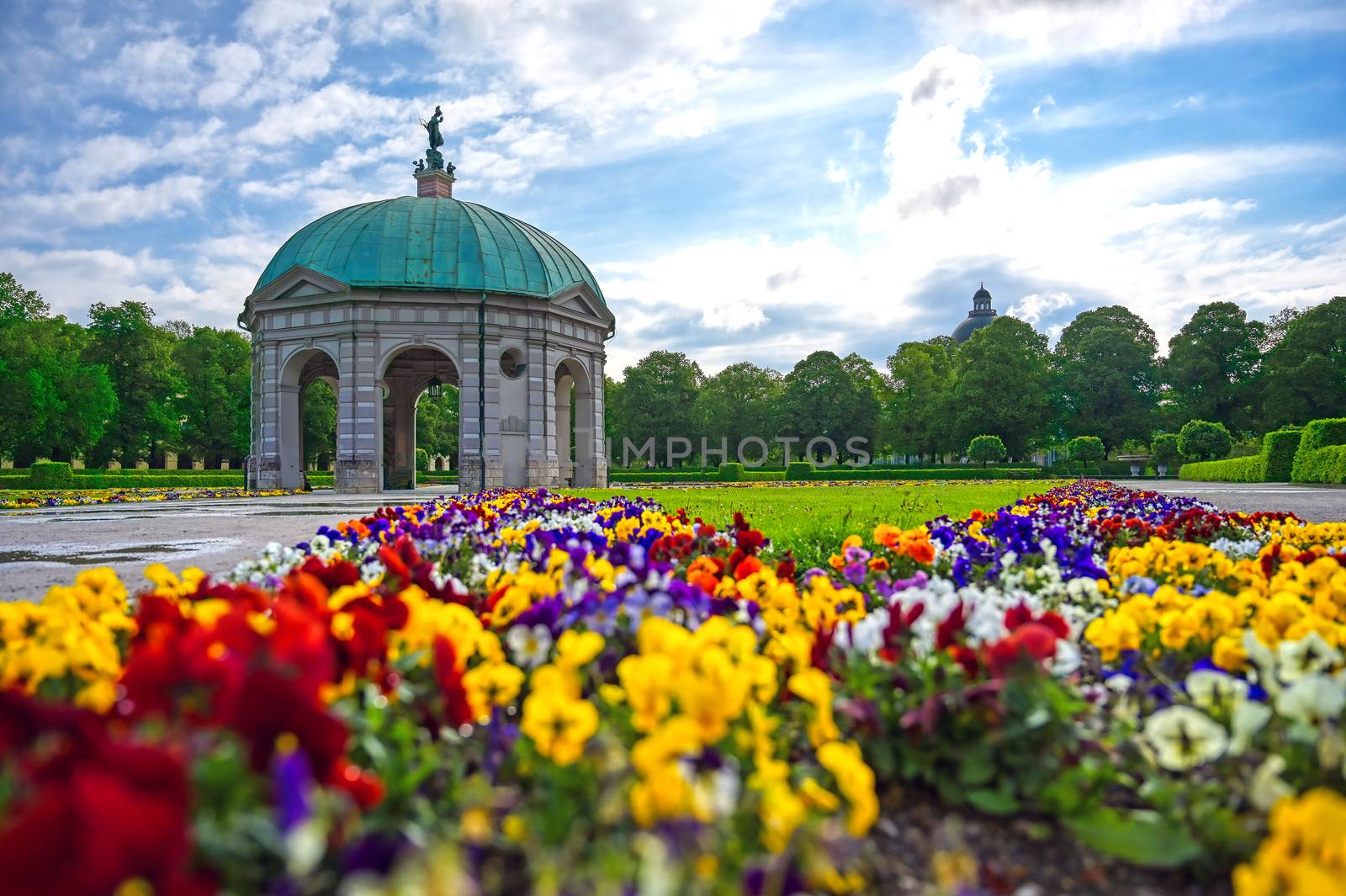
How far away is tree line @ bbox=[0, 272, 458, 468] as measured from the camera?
121 ft

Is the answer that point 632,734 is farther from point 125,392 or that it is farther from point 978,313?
point 978,313

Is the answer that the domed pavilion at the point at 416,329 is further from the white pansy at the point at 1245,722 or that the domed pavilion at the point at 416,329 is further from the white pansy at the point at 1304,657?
the white pansy at the point at 1245,722

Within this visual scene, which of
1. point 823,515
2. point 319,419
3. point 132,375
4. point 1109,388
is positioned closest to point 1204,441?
point 1109,388

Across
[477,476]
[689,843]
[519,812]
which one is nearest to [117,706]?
[519,812]

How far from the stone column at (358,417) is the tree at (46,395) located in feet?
67.4

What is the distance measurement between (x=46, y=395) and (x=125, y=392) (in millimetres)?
9286

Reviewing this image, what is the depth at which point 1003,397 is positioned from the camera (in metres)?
49.8

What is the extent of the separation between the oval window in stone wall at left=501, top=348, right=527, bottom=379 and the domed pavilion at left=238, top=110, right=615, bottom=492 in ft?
0.19

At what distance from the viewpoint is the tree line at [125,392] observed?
1449 inches

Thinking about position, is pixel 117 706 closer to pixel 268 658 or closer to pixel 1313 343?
pixel 268 658

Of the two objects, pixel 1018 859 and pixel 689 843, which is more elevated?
pixel 689 843

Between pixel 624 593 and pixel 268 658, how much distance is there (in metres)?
1.54

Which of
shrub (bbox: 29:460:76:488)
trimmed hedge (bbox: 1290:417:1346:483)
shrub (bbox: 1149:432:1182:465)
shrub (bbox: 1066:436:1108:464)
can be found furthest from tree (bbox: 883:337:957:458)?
shrub (bbox: 29:460:76:488)

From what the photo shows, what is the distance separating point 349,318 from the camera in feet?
84.8
